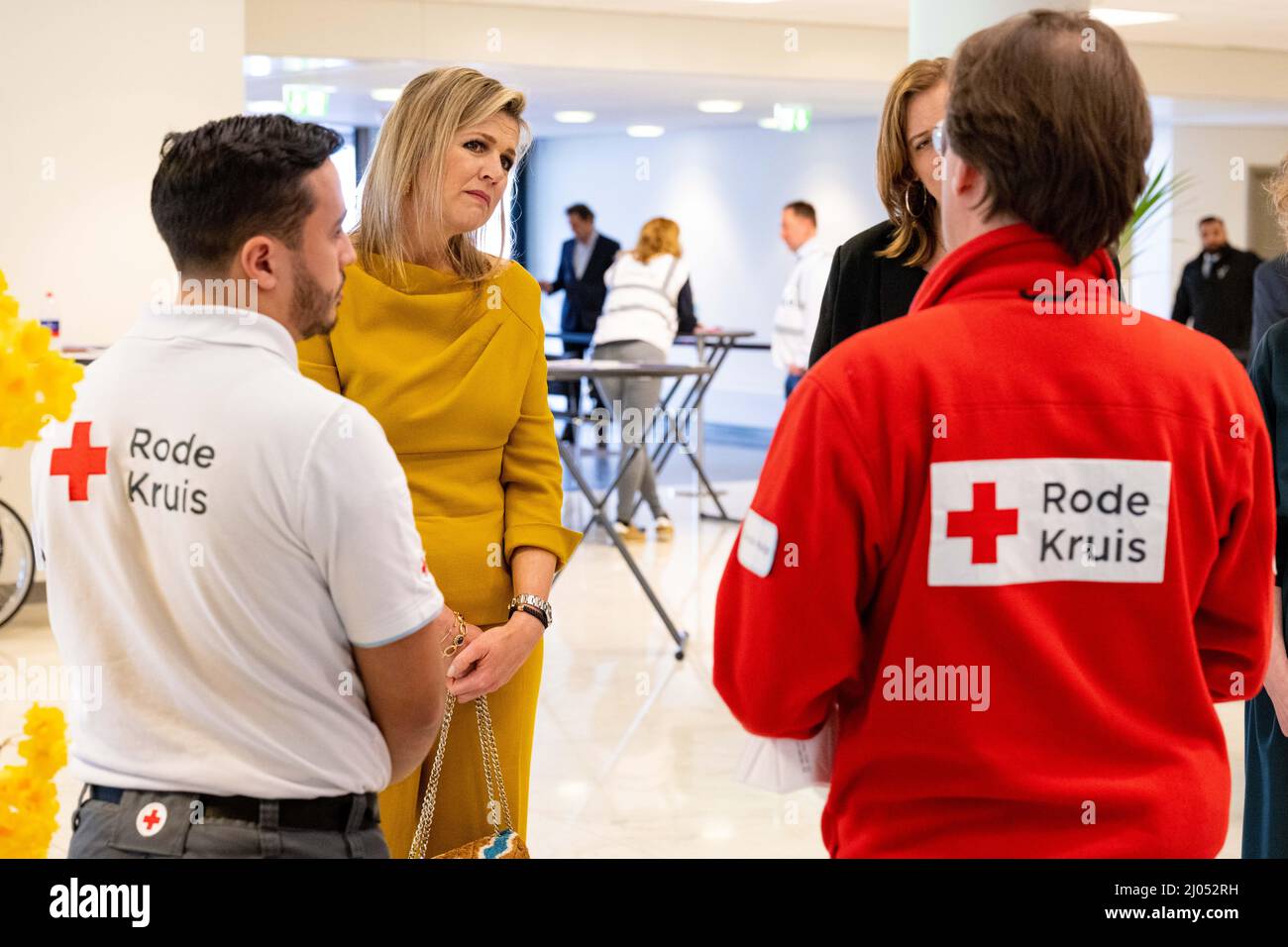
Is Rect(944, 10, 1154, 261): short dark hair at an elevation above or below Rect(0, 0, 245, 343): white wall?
below

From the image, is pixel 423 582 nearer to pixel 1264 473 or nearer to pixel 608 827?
pixel 1264 473

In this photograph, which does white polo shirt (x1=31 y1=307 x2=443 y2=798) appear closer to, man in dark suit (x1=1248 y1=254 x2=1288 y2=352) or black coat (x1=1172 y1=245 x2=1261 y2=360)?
man in dark suit (x1=1248 y1=254 x2=1288 y2=352)

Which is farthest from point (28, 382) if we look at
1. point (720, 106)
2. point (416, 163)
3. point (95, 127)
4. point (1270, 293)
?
point (720, 106)

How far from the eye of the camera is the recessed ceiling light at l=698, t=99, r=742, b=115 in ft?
39.8

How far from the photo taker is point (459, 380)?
187cm

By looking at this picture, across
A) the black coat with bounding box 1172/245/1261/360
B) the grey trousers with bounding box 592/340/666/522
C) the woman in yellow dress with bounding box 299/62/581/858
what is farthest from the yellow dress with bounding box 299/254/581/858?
the black coat with bounding box 1172/245/1261/360

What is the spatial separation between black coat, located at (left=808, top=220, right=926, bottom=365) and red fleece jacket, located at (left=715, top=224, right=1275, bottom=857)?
84cm

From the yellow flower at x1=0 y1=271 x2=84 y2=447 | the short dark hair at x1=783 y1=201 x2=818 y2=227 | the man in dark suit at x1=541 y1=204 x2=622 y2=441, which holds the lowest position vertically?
the yellow flower at x1=0 y1=271 x2=84 y2=447

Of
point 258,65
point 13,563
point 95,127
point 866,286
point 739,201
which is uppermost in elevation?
point 258,65

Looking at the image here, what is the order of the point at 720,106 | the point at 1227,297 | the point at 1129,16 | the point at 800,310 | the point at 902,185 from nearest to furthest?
the point at 902,185 → the point at 800,310 → the point at 1129,16 → the point at 1227,297 → the point at 720,106

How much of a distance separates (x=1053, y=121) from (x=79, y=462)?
84cm

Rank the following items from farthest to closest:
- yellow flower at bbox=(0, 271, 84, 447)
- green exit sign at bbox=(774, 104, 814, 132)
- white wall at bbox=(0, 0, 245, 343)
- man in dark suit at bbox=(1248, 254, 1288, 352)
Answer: green exit sign at bbox=(774, 104, 814, 132), white wall at bbox=(0, 0, 245, 343), man in dark suit at bbox=(1248, 254, 1288, 352), yellow flower at bbox=(0, 271, 84, 447)

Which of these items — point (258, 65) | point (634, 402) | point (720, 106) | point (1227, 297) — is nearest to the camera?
point (634, 402)

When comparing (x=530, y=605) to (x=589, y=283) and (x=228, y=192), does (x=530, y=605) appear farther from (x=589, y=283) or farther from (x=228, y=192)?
(x=589, y=283)
